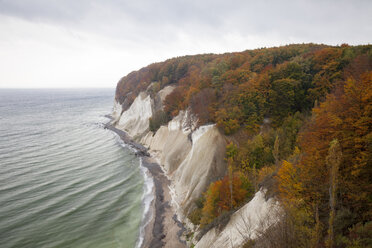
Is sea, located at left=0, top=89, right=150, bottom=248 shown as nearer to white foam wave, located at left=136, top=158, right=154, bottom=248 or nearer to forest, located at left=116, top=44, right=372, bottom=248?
white foam wave, located at left=136, top=158, right=154, bottom=248

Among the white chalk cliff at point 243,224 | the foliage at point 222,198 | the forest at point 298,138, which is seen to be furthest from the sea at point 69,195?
the forest at point 298,138

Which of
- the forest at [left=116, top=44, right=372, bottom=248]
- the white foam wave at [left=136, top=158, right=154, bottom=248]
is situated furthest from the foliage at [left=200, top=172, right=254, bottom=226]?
the white foam wave at [left=136, top=158, right=154, bottom=248]

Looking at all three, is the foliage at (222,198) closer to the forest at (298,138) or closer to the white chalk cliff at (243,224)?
the forest at (298,138)

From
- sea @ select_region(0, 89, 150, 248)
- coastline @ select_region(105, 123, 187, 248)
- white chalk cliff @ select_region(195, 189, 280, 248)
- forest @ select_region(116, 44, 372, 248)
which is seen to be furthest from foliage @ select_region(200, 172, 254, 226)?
sea @ select_region(0, 89, 150, 248)

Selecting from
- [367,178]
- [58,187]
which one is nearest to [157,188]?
[58,187]

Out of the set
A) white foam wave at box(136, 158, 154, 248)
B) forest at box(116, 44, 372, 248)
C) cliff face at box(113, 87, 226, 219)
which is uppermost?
forest at box(116, 44, 372, 248)

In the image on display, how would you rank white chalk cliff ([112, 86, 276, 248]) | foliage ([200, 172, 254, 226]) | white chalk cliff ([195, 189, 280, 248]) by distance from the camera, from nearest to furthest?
1. white chalk cliff ([195, 189, 280, 248])
2. white chalk cliff ([112, 86, 276, 248])
3. foliage ([200, 172, 254, 226])

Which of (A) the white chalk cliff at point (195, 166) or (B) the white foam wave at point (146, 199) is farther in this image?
(B) the white foam wave at point (146, 199)

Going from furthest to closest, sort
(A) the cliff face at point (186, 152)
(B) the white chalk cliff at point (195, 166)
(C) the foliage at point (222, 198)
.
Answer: (A) the cliff face at point (186, 152) → (C) the foliage at point (222, 198) → (B) the white chalk cliff at point (195, 166)

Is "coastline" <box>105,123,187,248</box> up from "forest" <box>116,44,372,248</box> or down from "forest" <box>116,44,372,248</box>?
down

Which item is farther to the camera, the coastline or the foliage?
the coastline

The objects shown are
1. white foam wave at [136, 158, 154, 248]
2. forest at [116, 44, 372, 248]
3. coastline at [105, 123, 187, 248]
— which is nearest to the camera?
forest at [116, 44, 372, 248]
